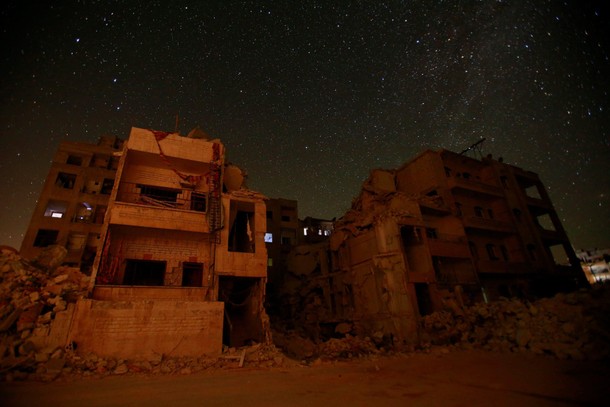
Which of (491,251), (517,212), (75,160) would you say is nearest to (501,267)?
(491,251)

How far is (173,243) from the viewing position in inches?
618

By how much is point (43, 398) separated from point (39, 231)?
28535 mm

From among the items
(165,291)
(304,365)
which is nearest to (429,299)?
(304,365)

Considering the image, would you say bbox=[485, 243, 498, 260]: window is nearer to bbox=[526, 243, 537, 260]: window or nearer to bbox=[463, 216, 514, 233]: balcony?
bbox=[463, 216, 514, 233]: balcony

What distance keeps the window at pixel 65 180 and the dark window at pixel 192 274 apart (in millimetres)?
24894

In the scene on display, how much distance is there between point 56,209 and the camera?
2923cm

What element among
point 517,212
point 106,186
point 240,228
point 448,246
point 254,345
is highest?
point 106,186

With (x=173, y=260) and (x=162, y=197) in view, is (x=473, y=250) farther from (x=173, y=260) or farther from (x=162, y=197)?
(x=162, y=197)

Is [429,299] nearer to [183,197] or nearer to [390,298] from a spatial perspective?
[390,298]

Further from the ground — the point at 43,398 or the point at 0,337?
the point at 0,337

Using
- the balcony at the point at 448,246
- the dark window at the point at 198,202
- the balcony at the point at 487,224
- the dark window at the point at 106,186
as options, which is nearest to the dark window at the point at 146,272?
the dark window at the point at 198,202

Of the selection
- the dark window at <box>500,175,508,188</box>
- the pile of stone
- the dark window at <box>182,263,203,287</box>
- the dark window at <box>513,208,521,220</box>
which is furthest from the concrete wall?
the dark window at <box>500,175,508,188</box>

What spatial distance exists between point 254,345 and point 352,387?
6.80 meters

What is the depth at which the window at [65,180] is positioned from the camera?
3016cm
